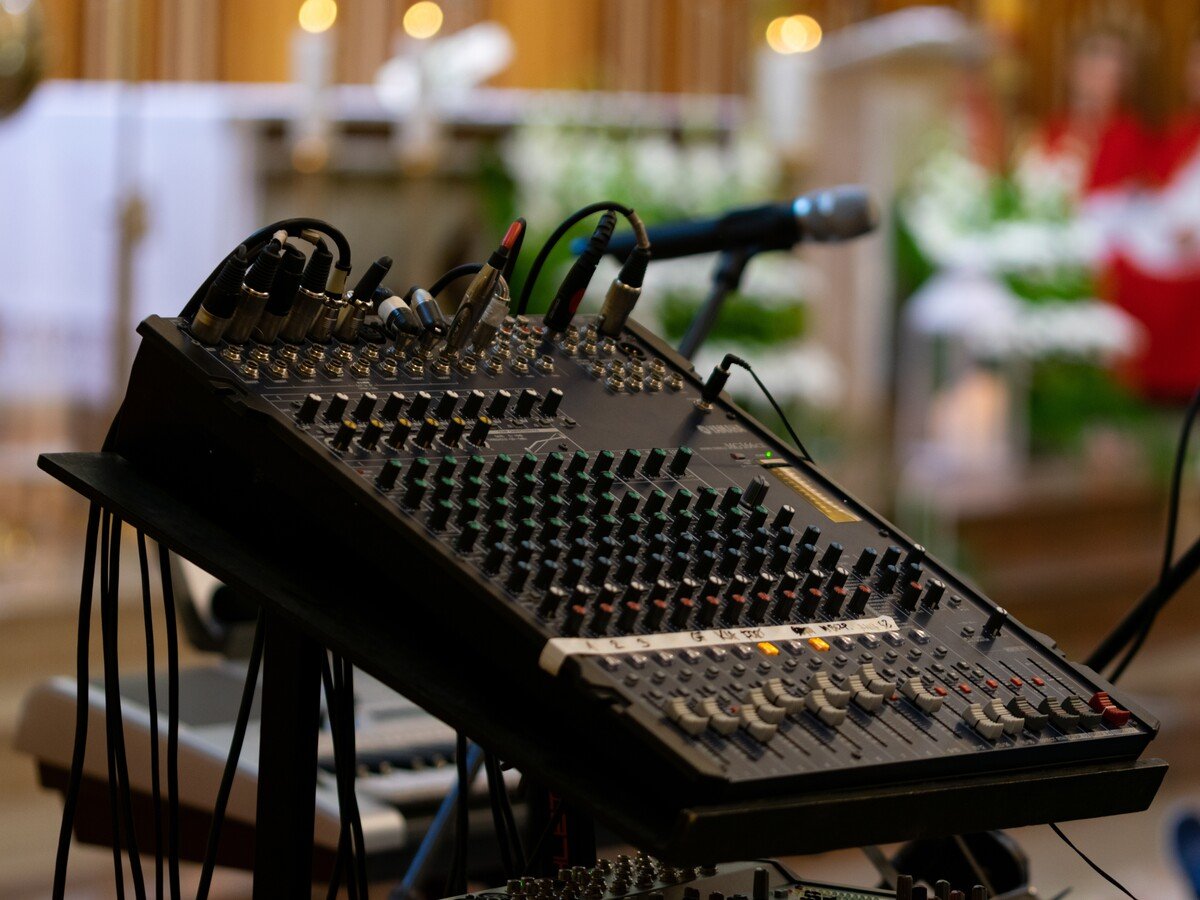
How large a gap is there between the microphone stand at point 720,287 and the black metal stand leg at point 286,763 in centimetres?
59

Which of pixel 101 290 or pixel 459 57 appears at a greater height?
pixel 459 57

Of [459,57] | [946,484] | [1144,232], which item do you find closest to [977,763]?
[459,57]

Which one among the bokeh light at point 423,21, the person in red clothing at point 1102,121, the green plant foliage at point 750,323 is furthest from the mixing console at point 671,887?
the person in red clothing at point 1102,121

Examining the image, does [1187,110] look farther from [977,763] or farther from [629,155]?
[977,763]

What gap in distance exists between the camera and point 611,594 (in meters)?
0.95

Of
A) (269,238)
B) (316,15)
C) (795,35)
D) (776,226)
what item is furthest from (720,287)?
(795,35)

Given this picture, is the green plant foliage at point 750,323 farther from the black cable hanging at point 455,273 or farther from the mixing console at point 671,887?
the mixing console at point 671,887

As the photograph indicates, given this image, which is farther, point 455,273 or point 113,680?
point 455,273

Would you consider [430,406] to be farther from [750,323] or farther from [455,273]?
[750,323]

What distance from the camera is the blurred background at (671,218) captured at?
14.5 feet

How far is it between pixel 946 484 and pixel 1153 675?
2.75 ft

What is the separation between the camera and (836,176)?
5594 millimetres

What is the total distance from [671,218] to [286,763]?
3.57 metres

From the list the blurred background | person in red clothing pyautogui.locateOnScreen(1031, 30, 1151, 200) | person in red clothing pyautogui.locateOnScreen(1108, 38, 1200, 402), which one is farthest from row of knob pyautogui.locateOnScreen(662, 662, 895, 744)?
person in red clothing pyautogui.locateOnScreen(1031, 30, 1151, 200)
